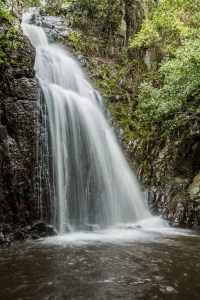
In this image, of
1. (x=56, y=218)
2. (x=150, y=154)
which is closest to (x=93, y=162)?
(x=56, y=218)

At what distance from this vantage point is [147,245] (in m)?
5.52

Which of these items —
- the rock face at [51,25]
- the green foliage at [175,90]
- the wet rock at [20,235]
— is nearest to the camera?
the wet rock at [20,235]

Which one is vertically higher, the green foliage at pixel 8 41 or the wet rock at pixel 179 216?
the green foliage at pixel 8 41

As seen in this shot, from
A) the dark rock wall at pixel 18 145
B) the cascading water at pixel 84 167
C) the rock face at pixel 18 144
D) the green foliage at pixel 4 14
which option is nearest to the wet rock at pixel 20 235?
the rock face at pixel 18 144

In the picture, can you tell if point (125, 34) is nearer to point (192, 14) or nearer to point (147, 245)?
point (192, 14)

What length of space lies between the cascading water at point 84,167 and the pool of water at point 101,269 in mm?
1534

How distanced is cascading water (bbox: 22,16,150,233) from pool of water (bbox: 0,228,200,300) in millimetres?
1534

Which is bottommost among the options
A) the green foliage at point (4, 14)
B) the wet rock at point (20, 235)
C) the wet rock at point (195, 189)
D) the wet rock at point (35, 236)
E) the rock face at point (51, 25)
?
the wet rock at point (35, 236)

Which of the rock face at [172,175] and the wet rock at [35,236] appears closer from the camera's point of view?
the wet rock at [35,236]

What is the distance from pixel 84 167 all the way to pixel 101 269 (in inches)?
182

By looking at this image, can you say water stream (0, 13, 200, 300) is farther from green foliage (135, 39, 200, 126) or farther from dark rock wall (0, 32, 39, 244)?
green foliage (135, 39, 200, 126)

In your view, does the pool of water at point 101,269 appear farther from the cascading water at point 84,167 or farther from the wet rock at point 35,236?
the cascading water at point 84,167

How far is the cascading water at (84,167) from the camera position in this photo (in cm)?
741

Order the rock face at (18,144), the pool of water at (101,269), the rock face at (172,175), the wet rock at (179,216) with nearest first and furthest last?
the pool of water at (101,269)
the rock face at (18,144)
the wet rock at (179,216)
the rock face at (172,175)
